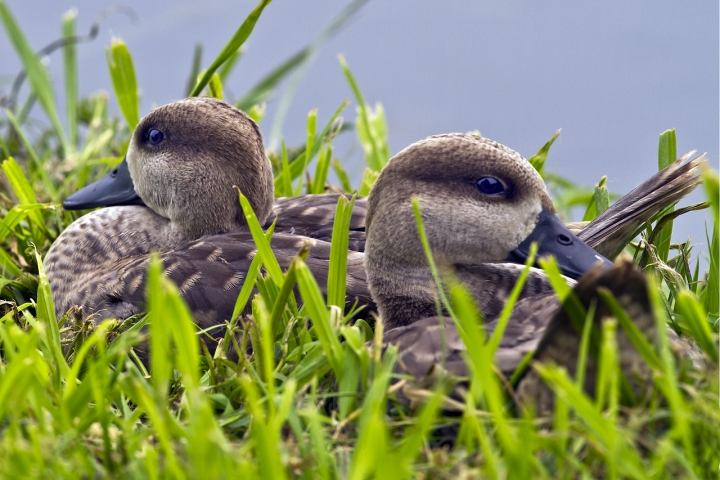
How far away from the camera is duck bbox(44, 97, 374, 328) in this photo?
280 cm

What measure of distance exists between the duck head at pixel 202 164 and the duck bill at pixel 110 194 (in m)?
0.15

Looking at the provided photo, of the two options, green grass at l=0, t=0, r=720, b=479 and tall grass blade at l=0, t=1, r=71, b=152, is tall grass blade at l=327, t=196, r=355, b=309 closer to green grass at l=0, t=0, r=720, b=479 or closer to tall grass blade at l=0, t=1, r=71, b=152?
green grass at l=0, t=0, r=720, b=479

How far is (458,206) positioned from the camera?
2.40 m

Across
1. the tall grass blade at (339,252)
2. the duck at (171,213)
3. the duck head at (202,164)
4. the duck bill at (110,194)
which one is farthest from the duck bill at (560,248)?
the duck bill at (110,194)

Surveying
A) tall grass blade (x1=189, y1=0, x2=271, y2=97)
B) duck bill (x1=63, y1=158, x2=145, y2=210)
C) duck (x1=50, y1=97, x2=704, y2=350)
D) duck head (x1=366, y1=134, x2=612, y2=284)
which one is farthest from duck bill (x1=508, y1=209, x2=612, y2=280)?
duck bill (x1=63, y1=158, x2=145, y2=210)

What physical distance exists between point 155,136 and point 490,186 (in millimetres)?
1342

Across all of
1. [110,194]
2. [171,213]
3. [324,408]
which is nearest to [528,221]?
[324,408]

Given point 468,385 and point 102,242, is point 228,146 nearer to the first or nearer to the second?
point 102,242

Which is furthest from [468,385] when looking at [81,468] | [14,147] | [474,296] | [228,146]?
[14,147]

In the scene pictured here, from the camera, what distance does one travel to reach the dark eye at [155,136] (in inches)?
126

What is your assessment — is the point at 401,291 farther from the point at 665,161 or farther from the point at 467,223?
the point at 665,161

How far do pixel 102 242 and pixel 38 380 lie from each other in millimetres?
1524

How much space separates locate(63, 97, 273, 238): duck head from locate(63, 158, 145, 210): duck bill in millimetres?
151

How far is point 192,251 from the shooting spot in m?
2.82
